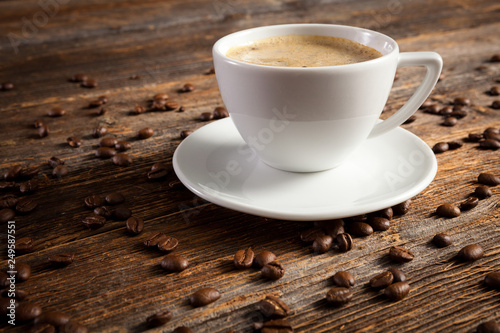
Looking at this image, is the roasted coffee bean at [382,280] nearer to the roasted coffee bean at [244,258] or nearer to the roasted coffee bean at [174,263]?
the roasted coffee bean at [244,258]

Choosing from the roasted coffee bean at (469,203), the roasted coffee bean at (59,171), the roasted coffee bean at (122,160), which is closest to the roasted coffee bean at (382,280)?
the roasted coffee bean at (469,203)

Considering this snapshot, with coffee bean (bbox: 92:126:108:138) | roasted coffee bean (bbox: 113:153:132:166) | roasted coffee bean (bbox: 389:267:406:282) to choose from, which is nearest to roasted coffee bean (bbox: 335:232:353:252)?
roasted coffee bean (bbox: 389:267:406:282)

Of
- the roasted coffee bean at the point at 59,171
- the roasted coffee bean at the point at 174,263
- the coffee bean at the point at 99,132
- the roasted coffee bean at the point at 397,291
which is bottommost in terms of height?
the coffee bean at the point at 99,132

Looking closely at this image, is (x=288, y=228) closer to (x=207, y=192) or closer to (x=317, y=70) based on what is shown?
(x=207, y=192)

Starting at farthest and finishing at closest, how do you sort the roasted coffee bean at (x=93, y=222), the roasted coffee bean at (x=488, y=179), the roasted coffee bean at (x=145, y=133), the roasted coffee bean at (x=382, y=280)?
the roasted coffee bean at (x=145, y=133)
the roasted coffee bean at (x=488, y=179)
the roasted coffee bean at (x=93, y=222)
the roasted coffee bean at (x=382, y=280)

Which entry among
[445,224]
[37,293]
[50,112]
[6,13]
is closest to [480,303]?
[445,224]

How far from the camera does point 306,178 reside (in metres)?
1.25

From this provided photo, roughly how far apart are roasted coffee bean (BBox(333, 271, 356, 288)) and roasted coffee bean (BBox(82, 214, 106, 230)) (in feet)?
1.89

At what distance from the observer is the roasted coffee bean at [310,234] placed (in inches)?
42.8

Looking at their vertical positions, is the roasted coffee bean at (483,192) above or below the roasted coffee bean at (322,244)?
above

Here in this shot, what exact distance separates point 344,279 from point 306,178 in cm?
35

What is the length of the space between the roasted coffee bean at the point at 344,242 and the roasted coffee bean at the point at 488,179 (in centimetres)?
49

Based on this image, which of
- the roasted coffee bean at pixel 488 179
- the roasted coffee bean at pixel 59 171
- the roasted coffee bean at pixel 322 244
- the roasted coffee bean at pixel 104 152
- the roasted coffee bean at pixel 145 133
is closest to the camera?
the roasted coffee bean at pixel 322 244

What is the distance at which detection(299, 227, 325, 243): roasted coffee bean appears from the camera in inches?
42.8
